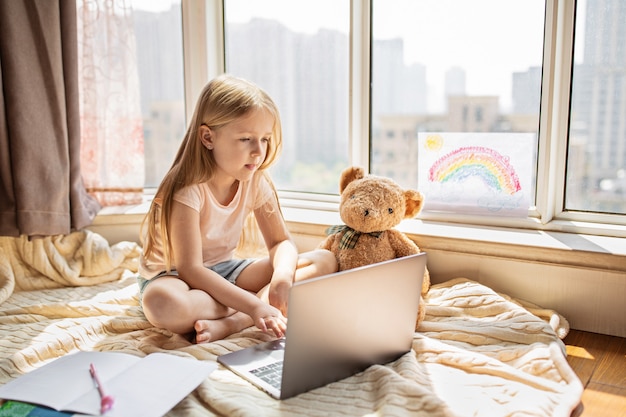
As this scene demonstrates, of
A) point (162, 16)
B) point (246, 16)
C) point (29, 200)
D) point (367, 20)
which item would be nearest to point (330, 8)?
point (367, 20)

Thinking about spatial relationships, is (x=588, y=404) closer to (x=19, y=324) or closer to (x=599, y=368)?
(x=599, y=368)

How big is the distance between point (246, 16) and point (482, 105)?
92 cm

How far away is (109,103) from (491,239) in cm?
129

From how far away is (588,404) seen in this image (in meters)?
1.11

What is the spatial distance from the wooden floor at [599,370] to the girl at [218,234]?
61cm

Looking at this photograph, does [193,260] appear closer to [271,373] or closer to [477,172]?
[271,373]

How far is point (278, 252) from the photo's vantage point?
59.3 inches

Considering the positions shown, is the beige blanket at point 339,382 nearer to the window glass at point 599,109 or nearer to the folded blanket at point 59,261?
the folded blanket at point 59,261

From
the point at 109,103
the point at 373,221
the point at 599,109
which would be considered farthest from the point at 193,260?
the point at 599,109

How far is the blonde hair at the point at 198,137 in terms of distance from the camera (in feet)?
4.52

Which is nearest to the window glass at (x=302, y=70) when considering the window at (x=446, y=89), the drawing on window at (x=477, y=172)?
the window at (x=446, y=89)

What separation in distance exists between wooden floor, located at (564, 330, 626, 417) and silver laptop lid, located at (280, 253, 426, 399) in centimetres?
36

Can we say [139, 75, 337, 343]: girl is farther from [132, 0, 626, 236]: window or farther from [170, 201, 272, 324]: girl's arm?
[132, 0, 626, 236]: window

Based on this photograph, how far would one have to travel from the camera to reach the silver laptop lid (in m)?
0.97
